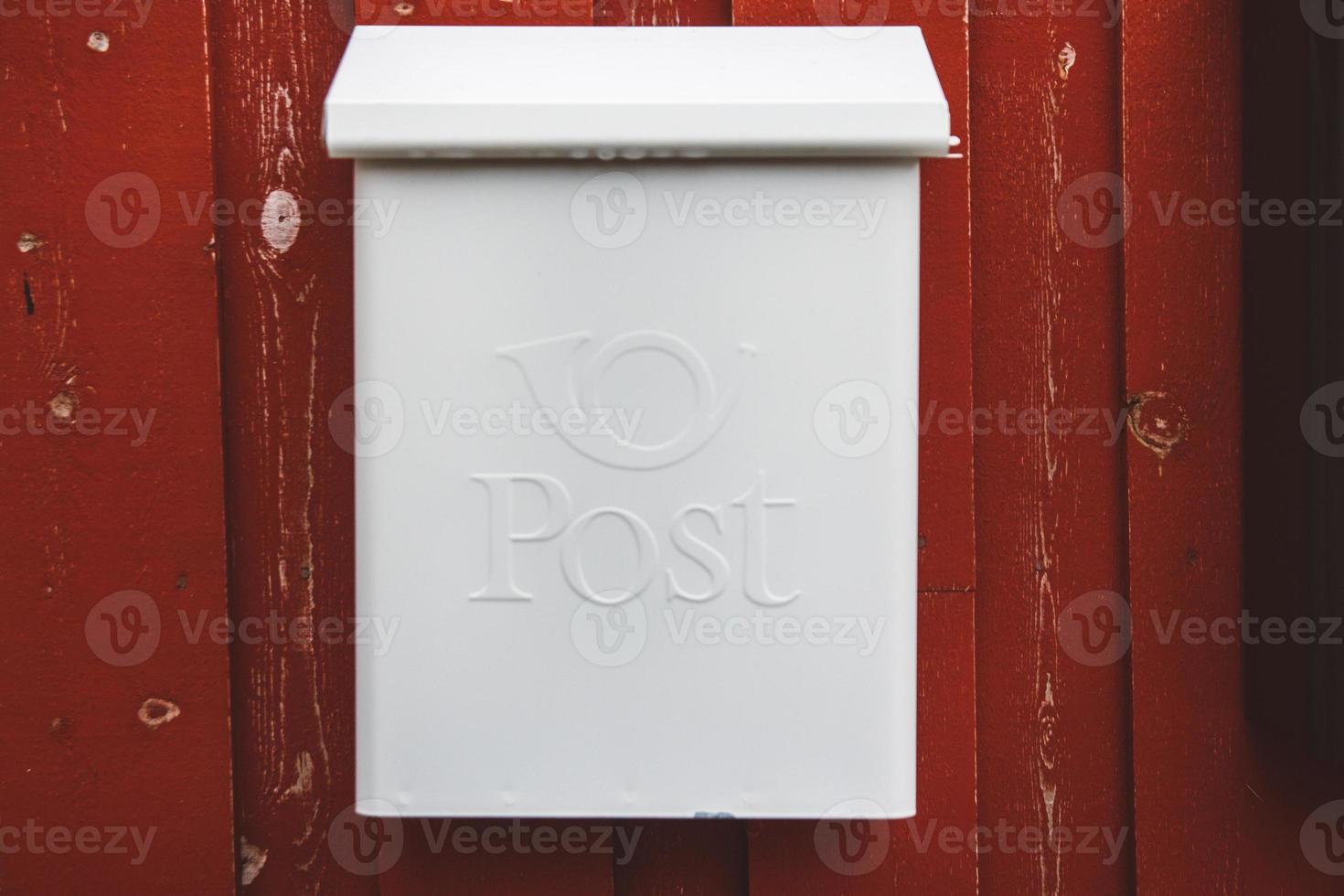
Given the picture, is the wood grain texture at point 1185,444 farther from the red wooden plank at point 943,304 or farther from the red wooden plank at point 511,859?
the red wooden plank at point 511,859

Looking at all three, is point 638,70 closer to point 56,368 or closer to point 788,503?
point 788,503

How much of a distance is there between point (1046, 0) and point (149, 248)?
83 cm

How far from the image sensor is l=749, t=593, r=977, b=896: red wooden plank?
0.74 m

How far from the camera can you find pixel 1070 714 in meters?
0.76

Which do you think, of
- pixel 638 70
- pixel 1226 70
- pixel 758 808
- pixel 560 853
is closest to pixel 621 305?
pixel 638 70

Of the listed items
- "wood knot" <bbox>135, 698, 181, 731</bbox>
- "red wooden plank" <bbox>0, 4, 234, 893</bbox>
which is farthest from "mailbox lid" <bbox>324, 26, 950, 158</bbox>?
"wood knot" <bbox>135, 698, 181, 731</bbox>

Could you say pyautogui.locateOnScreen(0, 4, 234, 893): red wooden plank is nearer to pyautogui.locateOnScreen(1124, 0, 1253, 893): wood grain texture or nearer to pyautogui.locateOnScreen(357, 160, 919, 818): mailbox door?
pyautogui.locateOnScreen(357, 160, 919, 818): mailbox door

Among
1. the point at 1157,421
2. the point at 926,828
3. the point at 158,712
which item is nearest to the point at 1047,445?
the point at 1157,421

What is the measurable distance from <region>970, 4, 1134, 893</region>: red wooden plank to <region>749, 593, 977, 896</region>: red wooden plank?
0.03 meters

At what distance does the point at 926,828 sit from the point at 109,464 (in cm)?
80

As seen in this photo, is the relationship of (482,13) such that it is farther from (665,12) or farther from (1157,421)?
(1157,421)

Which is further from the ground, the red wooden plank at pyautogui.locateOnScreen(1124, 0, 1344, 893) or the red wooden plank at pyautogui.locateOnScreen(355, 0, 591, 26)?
the red wooden plank at pyautogui.locateOnScreen(355, 0, 591, 26)

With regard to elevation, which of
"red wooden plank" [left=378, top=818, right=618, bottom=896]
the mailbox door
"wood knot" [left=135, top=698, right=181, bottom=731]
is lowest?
"red wooden plank" [left=378, top=818, right=618, bottom=896]

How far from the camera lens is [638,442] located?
0.60 m
